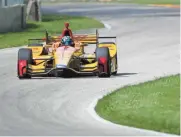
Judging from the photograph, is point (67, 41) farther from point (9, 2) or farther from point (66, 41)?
point (9, 2)

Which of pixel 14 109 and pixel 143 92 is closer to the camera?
pixel 14 109

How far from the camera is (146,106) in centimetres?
1468

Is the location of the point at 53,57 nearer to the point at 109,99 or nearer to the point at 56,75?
the point at 56,75

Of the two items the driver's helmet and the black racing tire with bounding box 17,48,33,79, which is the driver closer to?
the driver's helmet

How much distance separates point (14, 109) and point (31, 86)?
373 centimetres

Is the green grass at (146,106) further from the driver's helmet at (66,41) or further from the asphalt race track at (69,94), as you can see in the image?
the driver's helmet at (66,41)

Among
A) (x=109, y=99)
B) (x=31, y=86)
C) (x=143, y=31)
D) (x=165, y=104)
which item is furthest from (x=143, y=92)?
(x=143, y=31)

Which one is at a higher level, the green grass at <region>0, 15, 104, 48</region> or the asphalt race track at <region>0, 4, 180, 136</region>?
the asphalt race track at <region>0, 4, 180, 136</region>

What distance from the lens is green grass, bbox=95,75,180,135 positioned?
13.1 m

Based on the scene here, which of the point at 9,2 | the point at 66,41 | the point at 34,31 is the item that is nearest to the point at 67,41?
the point at 66,41

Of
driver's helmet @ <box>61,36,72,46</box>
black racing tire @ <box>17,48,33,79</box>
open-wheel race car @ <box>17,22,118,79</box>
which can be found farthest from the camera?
driver's helmet @ <box>61,36,72,46</box>

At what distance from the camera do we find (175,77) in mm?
19391

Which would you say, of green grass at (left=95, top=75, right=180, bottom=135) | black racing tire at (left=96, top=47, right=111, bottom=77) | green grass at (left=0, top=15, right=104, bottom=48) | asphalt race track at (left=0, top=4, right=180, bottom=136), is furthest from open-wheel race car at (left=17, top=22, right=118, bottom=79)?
green grass at (left=0, top=15, right=104, bottom=48)

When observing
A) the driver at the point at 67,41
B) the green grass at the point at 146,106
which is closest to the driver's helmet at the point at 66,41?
the driver at the point at 67,41
